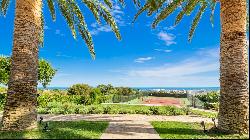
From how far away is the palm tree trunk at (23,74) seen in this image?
1598cm

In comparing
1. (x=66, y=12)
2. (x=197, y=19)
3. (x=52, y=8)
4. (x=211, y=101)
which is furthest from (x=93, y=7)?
(x=211, y=101)

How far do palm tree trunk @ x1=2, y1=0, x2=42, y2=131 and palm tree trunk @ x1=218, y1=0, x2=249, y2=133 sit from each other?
8142 mm

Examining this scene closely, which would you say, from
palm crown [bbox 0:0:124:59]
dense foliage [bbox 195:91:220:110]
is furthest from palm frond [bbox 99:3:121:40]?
dense foliage [bbox 195:91:220:110]

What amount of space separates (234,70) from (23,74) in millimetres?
8862

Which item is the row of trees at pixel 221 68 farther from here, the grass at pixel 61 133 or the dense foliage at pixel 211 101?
the dense foliage at pixel 211 101

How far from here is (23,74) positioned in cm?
1612

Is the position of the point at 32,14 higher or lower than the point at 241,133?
higher

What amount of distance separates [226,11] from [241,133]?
5.15 m

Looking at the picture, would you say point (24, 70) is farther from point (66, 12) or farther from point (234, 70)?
point (234, 70)

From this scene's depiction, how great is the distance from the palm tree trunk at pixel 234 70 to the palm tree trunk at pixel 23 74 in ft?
26.7

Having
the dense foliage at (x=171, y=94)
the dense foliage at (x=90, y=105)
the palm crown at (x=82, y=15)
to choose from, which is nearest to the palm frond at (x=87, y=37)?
the palm crown at (x=82, y=15)

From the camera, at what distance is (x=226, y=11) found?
16.1 m

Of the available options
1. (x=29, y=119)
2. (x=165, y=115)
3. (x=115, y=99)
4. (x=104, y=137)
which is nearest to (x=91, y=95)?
(x=115, y=99)

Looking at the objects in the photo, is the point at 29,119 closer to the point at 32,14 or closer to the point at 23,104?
the point at 23,104
